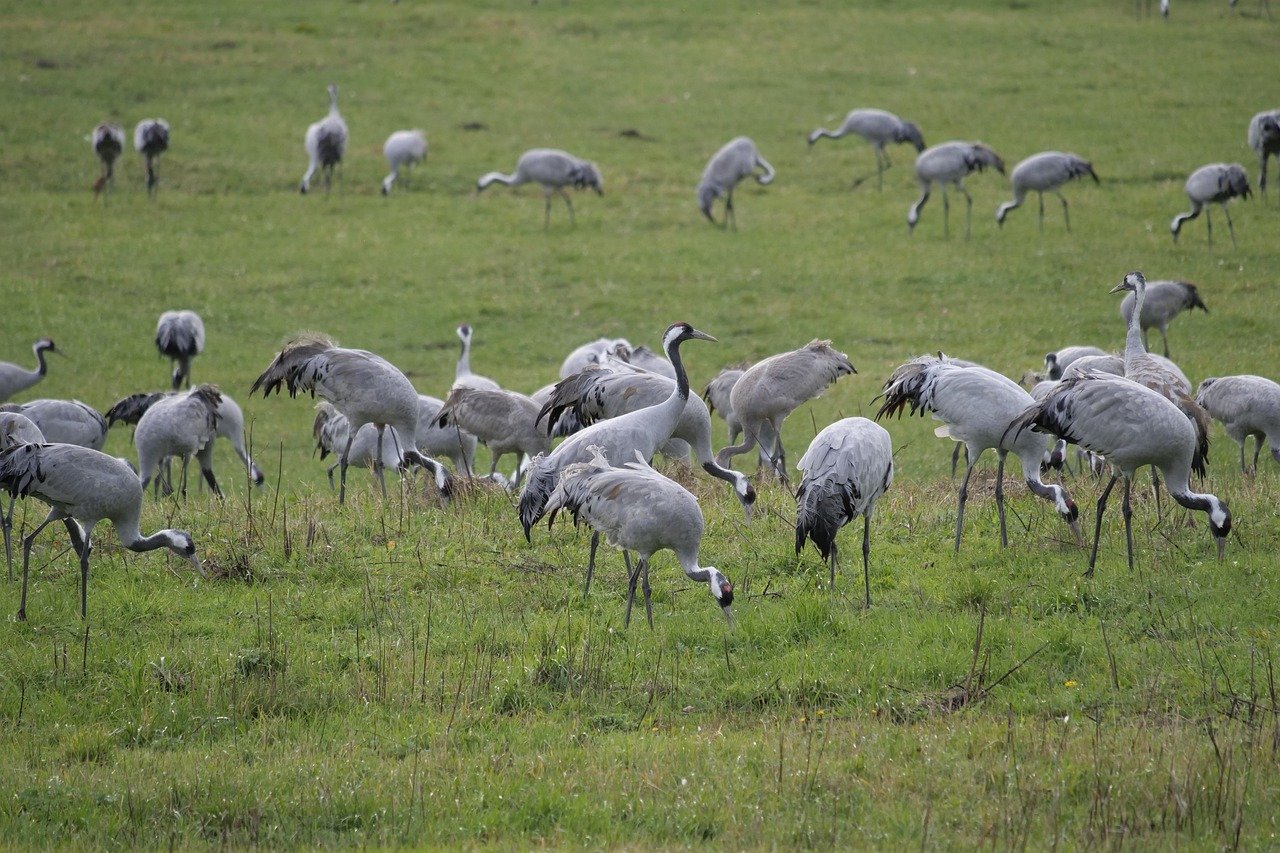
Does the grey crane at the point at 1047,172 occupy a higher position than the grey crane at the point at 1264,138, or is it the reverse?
the grey crane at the point at 1264,138

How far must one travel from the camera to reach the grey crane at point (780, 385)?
11.4 meters

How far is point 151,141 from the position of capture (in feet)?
78.3

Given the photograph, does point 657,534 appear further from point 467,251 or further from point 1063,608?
point 467,251

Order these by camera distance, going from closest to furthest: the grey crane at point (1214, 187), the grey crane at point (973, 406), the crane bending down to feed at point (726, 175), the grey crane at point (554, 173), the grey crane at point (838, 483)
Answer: the grey crane at point (838, 483) → the grey crane at point (973, 406) → the grey crane at point (1214, 187) → the crane bending down to feed at point (726, 175) → the grey crane at point (554, 173)

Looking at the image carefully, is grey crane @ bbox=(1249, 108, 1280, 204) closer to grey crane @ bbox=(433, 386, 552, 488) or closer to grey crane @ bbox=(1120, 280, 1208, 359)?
grey crane @ bbox=(1120, 280, 1208, 359)

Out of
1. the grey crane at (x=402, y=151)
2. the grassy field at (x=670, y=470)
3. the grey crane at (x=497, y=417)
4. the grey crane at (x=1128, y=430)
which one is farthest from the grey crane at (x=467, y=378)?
the grey crane at (x=402, y=151)

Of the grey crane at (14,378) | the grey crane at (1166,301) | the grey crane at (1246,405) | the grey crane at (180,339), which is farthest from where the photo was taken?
the grey crane at (180,339)

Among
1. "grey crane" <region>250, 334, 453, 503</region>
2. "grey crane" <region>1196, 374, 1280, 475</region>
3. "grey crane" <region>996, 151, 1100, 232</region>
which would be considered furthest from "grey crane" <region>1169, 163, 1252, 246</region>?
"grey crane" <region>250, 334, 453, 503</region>

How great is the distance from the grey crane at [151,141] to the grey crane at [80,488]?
16.8m

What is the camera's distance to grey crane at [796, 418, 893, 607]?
311 inches

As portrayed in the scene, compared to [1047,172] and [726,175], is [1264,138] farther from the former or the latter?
[726,175]

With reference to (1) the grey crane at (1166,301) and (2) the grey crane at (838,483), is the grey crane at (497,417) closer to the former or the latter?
Answer: (2) the grey crane at (838,483)

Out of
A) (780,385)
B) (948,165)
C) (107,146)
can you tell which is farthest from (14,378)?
(948,165)

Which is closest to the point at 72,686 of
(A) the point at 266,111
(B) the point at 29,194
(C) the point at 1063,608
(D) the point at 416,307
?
(C) the point at 1063,608
